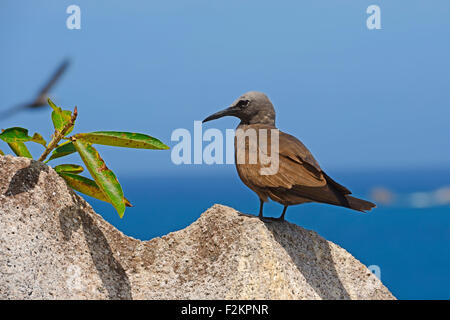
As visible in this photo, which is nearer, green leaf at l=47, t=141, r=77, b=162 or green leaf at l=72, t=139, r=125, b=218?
green leaf at l=72, t=139, r=125, b=218

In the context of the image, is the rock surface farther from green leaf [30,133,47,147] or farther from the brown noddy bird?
the brown noddy bird

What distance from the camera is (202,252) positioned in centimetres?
462

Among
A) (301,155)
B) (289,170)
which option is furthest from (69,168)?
(301,155)

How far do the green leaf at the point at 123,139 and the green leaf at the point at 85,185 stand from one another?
489 mm

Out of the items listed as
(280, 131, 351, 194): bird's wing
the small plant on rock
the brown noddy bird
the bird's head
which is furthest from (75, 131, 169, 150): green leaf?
the bird's head

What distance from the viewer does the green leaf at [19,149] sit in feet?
15.9

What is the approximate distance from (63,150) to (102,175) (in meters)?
0.74

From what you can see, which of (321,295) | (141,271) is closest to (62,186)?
(141,271)

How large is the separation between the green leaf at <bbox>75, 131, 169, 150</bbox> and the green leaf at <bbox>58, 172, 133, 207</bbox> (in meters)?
0.49

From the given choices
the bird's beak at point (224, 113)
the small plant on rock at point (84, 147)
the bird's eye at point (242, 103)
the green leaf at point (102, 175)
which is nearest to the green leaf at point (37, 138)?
the small plant on rock at point (84, 147)

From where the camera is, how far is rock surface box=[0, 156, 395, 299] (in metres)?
4.09

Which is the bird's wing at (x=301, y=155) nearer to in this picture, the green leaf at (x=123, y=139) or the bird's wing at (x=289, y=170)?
the bird's wing at (x=289, y=170)

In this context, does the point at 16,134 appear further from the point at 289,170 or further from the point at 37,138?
the point at 289,170

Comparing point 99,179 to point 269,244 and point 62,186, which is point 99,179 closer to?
point 62,186
